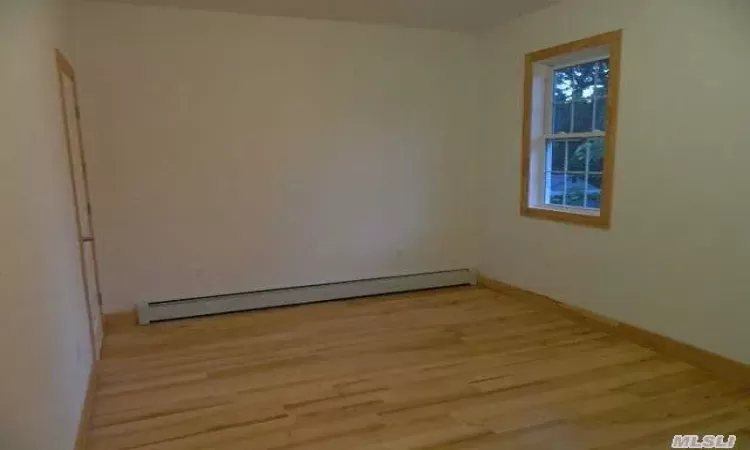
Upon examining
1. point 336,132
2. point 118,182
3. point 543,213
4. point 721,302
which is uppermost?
point 336,132

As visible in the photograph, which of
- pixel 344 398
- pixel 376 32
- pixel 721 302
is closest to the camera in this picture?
pixel 344 398

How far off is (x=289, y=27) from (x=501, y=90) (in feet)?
6.41

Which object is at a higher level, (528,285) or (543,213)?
(543,213)

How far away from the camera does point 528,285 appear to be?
188 inches

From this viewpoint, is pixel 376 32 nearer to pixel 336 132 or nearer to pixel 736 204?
pixel 336 132

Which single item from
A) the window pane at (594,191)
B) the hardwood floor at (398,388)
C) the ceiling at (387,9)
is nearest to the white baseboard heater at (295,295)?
the hardwood floor at (398,388)

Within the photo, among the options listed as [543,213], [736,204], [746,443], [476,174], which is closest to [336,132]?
[476,174]

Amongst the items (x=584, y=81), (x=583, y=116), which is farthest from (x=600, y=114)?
(x=584, y=81)

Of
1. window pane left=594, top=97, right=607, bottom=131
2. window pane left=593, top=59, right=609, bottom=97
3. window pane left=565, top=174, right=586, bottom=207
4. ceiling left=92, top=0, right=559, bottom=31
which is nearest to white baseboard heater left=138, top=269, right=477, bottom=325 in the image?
window pane left=565, top=174, right=586, bottom=207

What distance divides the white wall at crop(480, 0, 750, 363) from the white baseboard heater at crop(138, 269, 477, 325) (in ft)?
3.87

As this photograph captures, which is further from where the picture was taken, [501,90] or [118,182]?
[501,90]

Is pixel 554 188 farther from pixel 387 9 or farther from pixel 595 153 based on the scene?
pixel 387 9

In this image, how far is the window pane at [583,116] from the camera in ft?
13.7

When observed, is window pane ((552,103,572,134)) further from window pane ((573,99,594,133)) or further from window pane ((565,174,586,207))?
window pane ((565,174,586,207))
